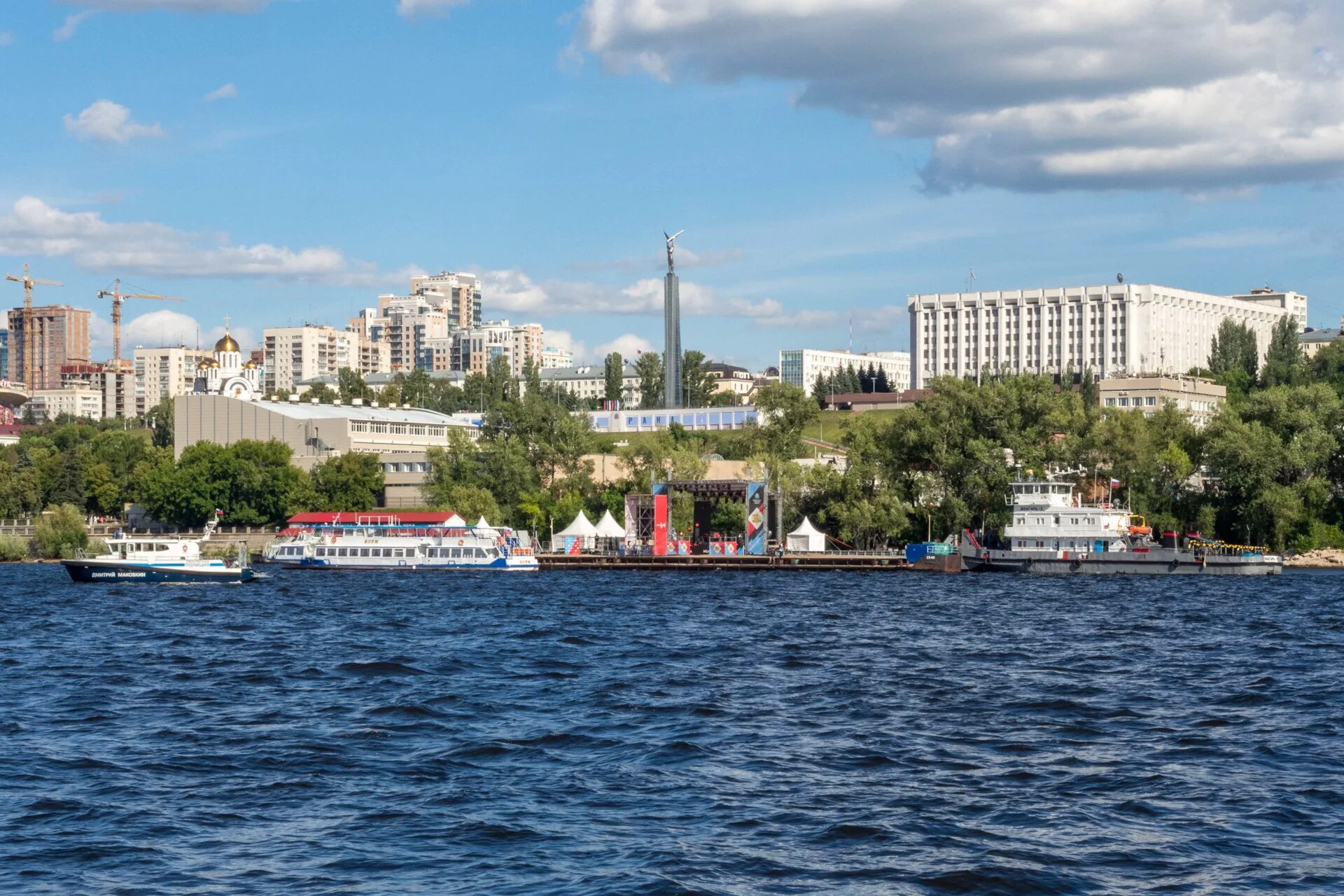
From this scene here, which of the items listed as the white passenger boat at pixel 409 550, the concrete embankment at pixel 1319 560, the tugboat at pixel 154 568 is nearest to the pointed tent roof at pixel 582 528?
the white passenger boat at pixel 409 550

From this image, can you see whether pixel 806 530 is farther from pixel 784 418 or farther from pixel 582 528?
pixel 784 418

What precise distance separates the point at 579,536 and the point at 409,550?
13967mm

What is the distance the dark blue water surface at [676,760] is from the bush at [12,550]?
275 feet

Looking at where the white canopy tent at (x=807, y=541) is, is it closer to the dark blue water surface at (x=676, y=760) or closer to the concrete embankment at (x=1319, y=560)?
the concrete embankment at (x=1319, y=560)

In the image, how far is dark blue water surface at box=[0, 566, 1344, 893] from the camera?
20.6m

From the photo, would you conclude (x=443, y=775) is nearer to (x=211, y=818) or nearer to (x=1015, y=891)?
(x=211, y=818)

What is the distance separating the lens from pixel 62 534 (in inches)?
5261

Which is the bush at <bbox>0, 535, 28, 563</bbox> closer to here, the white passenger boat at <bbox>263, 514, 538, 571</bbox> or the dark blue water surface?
the white passenger boat at <bbox>263, 514, 538, 571</bbox>

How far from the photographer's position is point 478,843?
21.8 metres

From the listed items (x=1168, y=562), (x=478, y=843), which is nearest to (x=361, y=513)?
(x=1168, y=562)

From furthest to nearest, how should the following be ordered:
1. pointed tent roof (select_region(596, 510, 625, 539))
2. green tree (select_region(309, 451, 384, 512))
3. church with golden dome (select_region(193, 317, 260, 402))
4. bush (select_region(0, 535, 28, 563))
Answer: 1. church with golden dome (select_region(193, 317, 260, 402))
2. green tree (select_region(309, 451, 384, 512))
3. bush (select_region(0, 535, 28, 563))
4. pointed tent roof (select_region(596, 510, 625, 539))

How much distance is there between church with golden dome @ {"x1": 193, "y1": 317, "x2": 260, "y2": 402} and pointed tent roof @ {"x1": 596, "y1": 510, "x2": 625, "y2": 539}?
197 ft

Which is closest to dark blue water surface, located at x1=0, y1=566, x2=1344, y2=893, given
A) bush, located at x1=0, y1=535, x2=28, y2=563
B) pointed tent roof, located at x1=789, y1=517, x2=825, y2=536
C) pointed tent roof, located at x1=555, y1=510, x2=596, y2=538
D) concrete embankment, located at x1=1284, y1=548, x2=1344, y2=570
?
concrete embankment, located at x1=1284, y1=548, x2=1344, y2=570

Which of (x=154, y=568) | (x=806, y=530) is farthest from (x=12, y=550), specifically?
(x=806, y=530)
